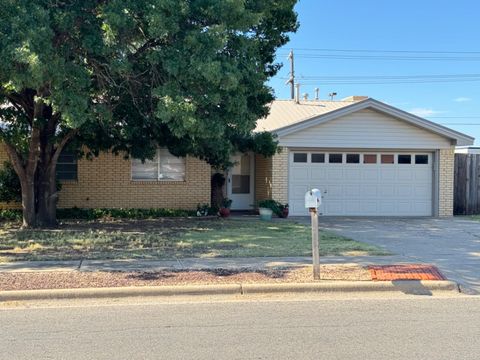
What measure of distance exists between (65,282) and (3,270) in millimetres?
1557

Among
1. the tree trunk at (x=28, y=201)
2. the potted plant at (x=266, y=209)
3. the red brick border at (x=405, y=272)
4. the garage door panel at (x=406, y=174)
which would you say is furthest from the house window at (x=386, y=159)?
the tree trunk at (x=28, y=201)

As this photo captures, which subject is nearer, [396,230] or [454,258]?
[454,258]

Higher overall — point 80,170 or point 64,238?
point 80,170

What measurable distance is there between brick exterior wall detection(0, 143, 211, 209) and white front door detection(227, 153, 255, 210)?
205 cm

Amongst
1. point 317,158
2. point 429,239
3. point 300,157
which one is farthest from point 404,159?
point 429,239

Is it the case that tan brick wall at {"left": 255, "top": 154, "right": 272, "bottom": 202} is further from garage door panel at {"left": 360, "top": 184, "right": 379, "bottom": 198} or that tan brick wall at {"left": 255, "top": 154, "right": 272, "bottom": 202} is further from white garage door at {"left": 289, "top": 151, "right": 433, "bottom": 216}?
garage door panel at {"left": 360, "top": 184, "right": 379, "bottom": 198}

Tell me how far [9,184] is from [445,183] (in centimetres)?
1491

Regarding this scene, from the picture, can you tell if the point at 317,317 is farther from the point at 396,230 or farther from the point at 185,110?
the point at 396,230

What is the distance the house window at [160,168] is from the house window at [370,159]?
6.51 meters

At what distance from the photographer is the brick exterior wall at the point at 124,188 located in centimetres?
1786

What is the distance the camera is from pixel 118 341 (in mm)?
5730

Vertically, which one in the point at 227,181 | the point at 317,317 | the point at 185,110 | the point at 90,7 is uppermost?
the point at 90,7

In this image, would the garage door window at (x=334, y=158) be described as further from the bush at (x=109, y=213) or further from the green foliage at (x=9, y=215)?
the green foliage at (x=9, y=215)

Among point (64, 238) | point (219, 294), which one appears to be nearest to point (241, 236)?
point (64, 238)
